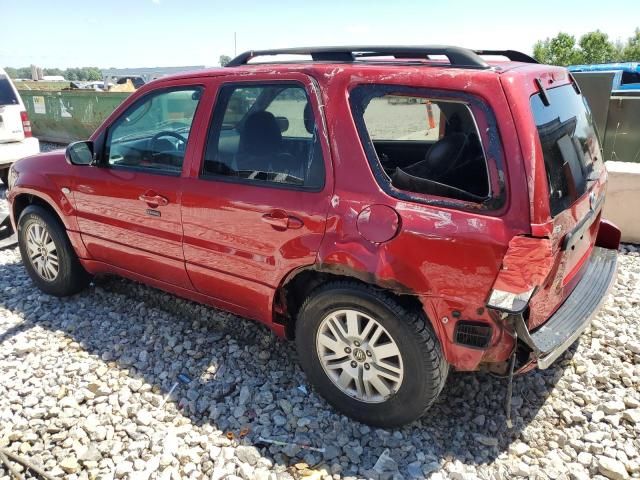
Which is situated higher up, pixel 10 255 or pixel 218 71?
pixel 218 71

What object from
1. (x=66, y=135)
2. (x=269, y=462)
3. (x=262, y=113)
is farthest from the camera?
(x=66, y=135)

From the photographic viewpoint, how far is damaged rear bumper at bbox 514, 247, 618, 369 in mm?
2395

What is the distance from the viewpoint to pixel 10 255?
5.35 meters

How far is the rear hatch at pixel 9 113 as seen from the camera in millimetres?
7707

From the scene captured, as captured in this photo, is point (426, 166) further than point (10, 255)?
No

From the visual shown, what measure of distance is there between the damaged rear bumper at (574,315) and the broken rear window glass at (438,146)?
68 centimetres

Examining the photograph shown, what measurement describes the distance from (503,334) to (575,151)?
43.1 inches

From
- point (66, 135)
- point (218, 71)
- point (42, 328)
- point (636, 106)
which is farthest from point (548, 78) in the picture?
point (66, 135)

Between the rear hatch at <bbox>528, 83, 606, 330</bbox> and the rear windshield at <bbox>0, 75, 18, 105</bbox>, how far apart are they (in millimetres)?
7987

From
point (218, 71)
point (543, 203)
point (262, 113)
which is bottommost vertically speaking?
point (543, 203)

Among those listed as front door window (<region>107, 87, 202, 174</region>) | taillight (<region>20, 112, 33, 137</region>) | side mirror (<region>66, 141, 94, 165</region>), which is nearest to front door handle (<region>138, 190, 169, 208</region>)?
front door window (<region>107, 87, 202, 174</region>)

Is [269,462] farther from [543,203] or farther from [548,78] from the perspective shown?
[548,78]

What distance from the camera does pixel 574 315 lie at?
2.73m

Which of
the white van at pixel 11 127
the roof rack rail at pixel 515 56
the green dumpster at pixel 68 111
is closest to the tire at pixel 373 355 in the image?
the roof rack rail at pixel 515 56
